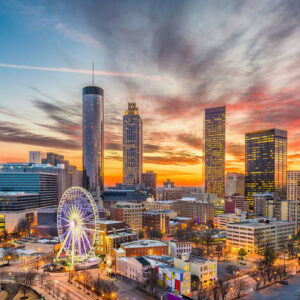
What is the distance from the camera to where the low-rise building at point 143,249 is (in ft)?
253

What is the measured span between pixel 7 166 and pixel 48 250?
291 ft

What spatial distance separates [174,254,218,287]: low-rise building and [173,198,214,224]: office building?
88.6 metres

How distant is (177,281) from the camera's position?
2196 inches

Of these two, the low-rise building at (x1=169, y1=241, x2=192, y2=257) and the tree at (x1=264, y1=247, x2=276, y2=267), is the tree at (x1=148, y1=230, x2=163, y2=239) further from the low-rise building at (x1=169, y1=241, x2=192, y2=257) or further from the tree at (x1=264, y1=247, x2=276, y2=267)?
the tree at (x1=264, y1=247, x2=276, y2=267)

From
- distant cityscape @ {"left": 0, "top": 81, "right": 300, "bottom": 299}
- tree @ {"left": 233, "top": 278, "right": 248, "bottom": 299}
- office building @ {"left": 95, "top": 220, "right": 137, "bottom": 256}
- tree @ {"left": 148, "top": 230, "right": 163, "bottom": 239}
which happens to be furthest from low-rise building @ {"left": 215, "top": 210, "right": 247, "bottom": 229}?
tree @ {"left": 233, "top": 278, "right": 248, "bottom": 299}

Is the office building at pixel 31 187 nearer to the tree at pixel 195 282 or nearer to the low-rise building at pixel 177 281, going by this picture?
the low-rise building at pixel 177 281

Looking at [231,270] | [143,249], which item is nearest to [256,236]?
[231,270]

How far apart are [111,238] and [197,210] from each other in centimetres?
8121

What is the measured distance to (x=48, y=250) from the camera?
291ft

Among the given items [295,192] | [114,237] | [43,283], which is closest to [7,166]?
[114,237]

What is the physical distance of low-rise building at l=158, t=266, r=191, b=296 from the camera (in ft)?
181

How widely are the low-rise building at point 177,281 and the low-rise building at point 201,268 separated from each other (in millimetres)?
3476

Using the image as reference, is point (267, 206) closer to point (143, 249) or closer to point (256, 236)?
point (256, 236)

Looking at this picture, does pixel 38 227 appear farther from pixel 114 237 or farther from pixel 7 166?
pixel 7 166
